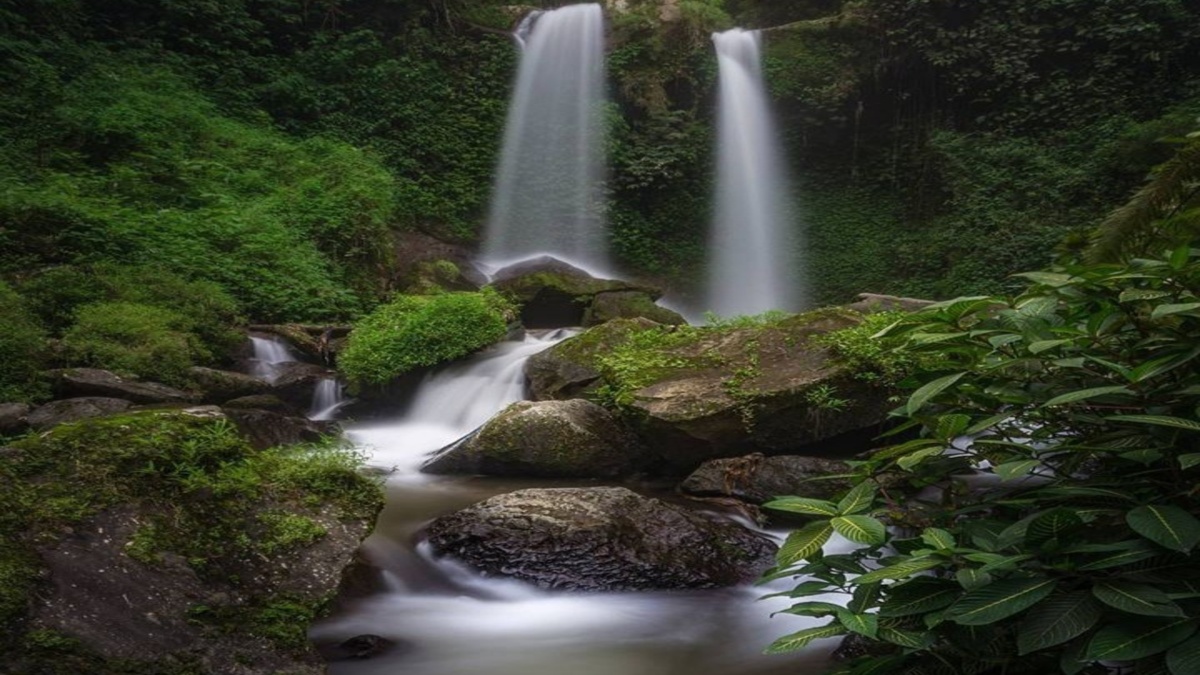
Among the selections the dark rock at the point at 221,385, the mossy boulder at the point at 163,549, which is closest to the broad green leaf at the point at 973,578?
the mossy boulder at the point at 163,549

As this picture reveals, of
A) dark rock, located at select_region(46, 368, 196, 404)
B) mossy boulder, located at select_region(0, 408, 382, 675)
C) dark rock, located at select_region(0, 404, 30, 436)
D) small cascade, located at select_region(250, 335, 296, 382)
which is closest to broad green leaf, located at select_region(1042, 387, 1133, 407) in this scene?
mossy boulder, located at select_region(0, 408, 382, 675)

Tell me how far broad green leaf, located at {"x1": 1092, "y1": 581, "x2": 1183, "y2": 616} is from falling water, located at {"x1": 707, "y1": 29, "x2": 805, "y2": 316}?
15.9m

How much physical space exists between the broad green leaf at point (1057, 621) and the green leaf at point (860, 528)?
0.36 meters

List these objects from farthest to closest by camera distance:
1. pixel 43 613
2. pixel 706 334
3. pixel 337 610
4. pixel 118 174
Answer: pixel 118 174
pixel 706 334
pixel 337 610
pixel 43 613

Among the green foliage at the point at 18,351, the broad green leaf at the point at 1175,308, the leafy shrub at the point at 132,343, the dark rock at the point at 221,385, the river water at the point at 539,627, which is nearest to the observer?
the broad green leaf at the point at 1175,308

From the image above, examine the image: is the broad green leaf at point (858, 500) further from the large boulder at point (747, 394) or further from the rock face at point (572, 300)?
the rock face at point (572, 300)

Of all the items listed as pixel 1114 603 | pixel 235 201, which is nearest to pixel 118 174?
pixel 235 201

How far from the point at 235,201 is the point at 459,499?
26.4 ft

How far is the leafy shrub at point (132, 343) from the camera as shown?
7617 millimetres

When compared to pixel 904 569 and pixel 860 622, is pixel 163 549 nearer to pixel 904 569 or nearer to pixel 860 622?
pixel 860 622

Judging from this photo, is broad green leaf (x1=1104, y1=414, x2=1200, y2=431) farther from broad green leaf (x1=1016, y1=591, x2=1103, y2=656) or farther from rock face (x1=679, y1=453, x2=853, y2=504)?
rock face (x1=679, y1=453, x2=853, y2=504)

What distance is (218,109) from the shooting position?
14820mm

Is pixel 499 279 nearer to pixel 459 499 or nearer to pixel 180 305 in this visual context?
pixel 180 305

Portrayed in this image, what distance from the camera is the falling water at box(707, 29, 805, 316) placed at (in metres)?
17.7
